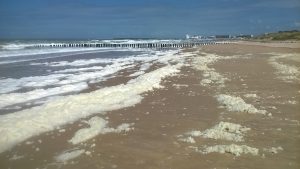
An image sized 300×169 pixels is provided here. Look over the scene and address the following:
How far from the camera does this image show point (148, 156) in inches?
249

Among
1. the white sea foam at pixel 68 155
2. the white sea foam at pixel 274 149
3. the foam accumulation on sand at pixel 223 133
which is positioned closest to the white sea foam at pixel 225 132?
the foam accumulation on sand at pixel 223 133

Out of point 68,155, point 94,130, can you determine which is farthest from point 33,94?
point 68,155

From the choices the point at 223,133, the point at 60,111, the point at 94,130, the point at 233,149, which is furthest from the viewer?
the point at 60,111

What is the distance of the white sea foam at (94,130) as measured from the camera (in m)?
7.48

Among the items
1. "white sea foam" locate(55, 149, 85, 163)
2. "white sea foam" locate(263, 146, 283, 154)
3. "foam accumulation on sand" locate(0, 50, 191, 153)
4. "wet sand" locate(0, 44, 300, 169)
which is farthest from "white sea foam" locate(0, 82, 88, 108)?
"white sea foam" locate(263, 146, 283, 154)

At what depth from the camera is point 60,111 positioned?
970 cm

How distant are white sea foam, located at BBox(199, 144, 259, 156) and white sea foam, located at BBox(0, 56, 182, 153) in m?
3.61

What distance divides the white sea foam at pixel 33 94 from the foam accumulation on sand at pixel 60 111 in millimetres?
1287

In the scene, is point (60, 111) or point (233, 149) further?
point (60, 111)

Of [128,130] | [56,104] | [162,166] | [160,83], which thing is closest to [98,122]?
[128,130]

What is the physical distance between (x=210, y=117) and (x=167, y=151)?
108 inches

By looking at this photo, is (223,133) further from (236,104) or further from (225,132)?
(236,104)

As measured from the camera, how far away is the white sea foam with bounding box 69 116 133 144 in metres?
7.48

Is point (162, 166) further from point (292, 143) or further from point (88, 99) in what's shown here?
point (88, 99)
